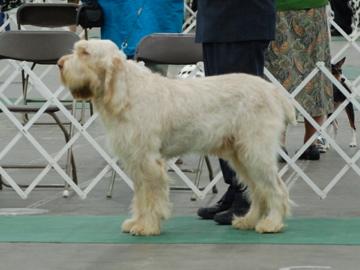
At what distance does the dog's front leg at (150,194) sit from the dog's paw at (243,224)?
1.61 ft

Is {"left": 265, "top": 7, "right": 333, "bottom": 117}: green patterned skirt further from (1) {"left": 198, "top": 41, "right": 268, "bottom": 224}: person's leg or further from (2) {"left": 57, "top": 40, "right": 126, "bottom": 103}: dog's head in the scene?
(2) {"left": 57, "top": 40, "right": 126, "bottom": 103}: dog's head

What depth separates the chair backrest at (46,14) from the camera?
36.8ft

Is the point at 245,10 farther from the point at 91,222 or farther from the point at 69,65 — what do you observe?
the point at 91,222

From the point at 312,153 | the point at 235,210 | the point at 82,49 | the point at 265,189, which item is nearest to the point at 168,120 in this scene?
the point at 82,49

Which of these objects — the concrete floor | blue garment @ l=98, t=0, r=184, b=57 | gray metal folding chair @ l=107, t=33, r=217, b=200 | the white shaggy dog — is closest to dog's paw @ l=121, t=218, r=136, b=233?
the white shaggy dog

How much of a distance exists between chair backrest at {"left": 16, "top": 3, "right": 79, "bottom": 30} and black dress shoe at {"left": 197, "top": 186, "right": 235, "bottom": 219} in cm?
462

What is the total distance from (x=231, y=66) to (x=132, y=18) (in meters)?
1.89

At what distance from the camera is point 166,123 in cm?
629

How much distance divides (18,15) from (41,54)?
10.3 feet

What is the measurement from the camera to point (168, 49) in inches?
312

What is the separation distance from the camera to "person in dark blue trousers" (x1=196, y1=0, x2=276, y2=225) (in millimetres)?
6641

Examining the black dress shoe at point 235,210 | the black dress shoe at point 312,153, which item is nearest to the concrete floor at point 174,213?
the black dress shoe at point 312,153

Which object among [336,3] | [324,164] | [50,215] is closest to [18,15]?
[324,164]

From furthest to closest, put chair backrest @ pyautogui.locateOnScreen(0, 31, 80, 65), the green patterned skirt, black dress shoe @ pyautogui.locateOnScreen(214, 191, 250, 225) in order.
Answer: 1. the green patterned skirt
2. chair backrest @ pyautogui.locateOnScreen(0, 31, 80, 65)
3. black dress shoe @ pyautogui.locateOnScreen(214, 191, 250, 225)
